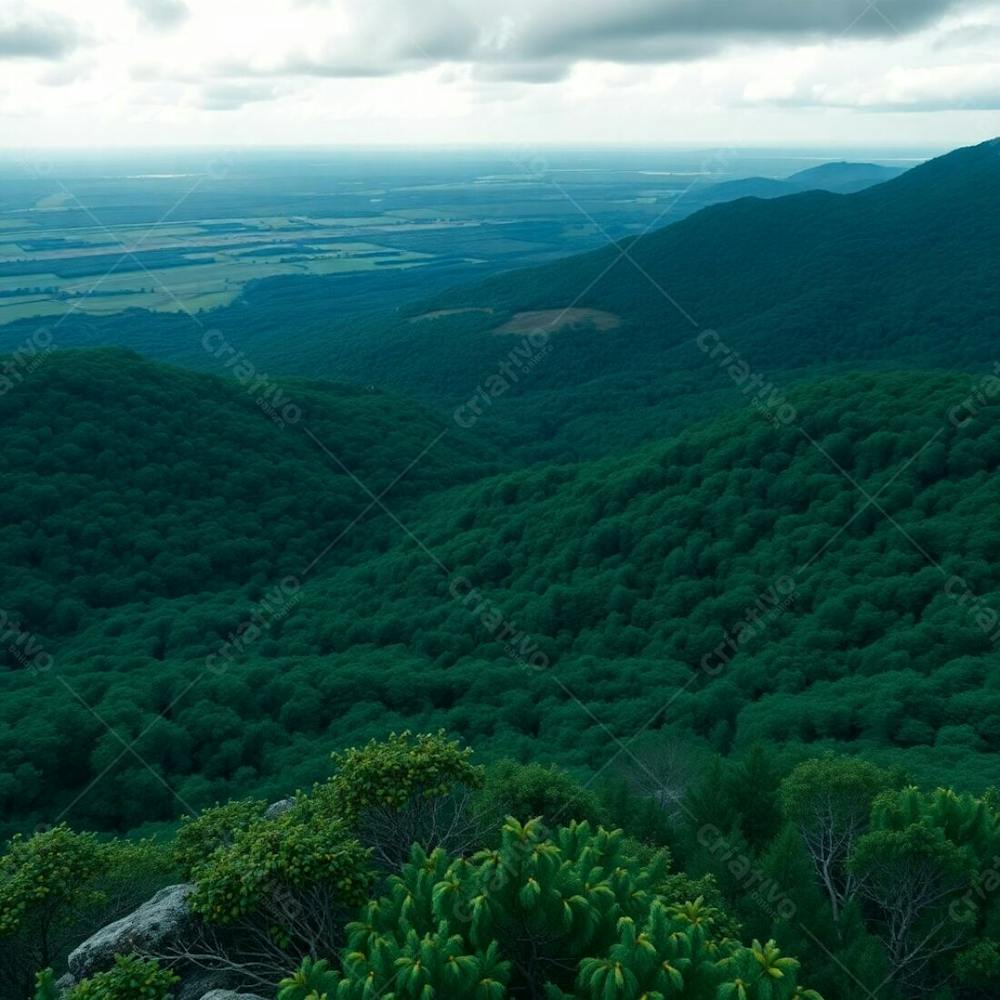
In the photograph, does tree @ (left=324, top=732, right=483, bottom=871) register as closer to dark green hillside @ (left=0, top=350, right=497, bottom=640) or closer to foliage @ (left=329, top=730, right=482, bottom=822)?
foliage @ (left=329, top=730, right=482, bottom=822)

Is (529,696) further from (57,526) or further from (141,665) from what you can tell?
(57,526)

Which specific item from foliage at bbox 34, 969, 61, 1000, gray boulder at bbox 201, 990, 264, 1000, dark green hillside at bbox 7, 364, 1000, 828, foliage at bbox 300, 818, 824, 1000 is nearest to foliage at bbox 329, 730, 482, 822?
foliage at bbox 300, 818, 824, 1000

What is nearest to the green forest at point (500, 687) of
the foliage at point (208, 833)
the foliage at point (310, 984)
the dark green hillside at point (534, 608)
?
the foliage at point (310, 984)

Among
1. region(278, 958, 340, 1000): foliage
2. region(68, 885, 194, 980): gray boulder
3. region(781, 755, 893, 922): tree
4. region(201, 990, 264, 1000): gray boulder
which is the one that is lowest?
region(781, 755, 893, 922): tree

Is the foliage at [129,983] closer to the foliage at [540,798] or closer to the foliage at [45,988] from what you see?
the foliage at [45,988]

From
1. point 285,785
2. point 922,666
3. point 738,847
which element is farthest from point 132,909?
point 922,666

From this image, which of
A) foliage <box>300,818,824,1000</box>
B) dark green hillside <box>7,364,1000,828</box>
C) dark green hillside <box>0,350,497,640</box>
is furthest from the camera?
dark green hillside <box>0,350,497,640</box>
